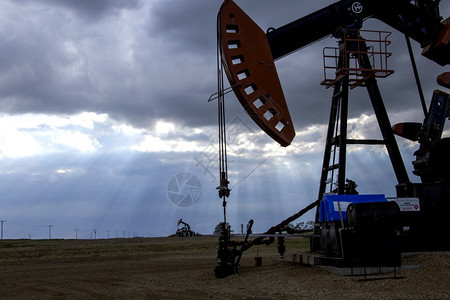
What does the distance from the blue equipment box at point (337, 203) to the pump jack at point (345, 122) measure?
0.02m

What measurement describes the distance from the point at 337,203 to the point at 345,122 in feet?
8.17

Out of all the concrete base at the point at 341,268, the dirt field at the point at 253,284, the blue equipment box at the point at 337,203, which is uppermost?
the blue equipment box at the point at 337,203

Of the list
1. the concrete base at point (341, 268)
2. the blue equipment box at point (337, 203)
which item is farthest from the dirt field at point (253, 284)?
the blue equipment box at point (337, 203)

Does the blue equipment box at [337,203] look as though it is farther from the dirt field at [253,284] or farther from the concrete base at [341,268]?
the dirt field at [253,284]

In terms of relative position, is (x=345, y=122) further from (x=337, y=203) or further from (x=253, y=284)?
(x=253, y=284)

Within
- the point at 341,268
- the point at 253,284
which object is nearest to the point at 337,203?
the point at 341,268

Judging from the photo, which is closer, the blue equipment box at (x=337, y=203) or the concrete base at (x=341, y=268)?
the concrete base at (x=341, y=268)

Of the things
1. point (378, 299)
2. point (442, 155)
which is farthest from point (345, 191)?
point (378, 299)

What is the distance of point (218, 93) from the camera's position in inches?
407

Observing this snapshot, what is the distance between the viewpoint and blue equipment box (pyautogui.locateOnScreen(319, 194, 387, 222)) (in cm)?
1005

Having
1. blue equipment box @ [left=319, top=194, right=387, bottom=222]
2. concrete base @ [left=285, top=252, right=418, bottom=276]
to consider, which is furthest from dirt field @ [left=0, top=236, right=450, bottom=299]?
blue equipment box @ [left=319, top=194, right=387, bottom=222]

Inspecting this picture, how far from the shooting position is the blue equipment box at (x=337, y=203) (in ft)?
33.0

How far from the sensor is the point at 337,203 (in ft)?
32.5

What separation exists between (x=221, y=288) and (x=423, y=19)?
346 inches
